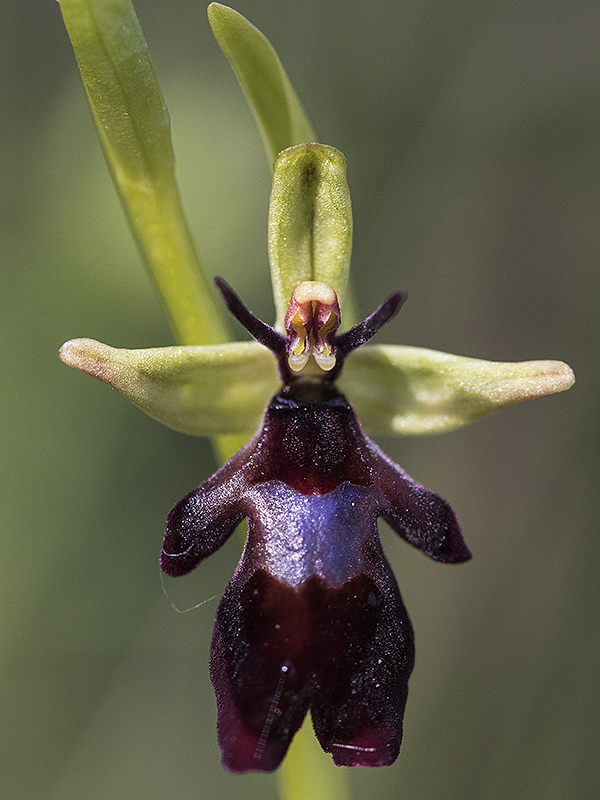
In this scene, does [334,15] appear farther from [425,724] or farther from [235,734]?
[235,734]

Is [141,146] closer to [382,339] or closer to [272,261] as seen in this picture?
[272,261]

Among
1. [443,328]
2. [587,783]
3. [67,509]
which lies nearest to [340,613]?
[67,509]

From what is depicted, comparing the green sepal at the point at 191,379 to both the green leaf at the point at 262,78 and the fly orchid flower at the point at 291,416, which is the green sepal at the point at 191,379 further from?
the green leaf at the point at 262,78

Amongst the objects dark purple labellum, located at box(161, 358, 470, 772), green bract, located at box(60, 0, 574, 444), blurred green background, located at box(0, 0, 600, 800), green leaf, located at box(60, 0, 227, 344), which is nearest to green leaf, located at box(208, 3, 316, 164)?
green bract, located at box(60, 0, 574, 444)

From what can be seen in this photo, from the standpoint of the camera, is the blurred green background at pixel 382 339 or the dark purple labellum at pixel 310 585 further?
the blurred green background at pixel 382 339

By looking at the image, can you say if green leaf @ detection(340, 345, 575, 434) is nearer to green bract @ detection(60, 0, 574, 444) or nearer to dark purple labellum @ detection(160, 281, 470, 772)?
green bract @ detection(60, 0, 574, 444)

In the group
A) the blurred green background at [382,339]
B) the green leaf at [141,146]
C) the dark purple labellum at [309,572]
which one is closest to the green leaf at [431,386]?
the dark purple labellum at [309,572]

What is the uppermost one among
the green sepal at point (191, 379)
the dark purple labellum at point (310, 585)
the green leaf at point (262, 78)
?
the green leaf at point (262, 78)

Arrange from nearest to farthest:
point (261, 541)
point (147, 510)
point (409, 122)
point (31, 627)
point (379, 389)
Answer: point (261, 541)
point (379, 389)
point (31, 627)
point (147, 510)
point (409, 122)

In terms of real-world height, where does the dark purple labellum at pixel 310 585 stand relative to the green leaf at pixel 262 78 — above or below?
below
